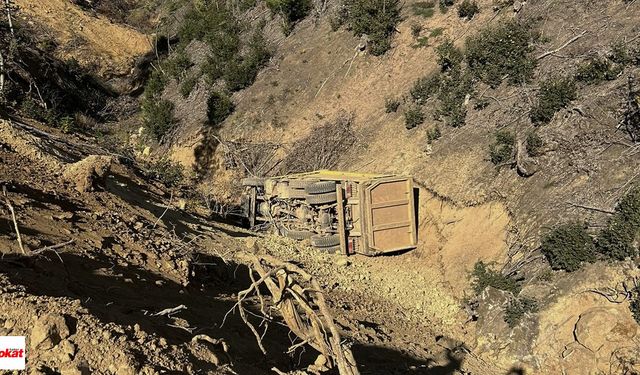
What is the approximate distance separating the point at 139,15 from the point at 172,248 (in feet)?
113

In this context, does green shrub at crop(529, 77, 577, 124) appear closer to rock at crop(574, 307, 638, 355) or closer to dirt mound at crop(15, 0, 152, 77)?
rock at crop(574, 307, 638, 355)

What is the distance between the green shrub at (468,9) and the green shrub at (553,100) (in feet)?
23.6

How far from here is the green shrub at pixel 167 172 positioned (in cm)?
1814

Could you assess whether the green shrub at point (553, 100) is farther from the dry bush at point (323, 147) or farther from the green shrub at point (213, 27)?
the green shrub at point (213, 27)

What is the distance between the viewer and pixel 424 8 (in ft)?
68.2

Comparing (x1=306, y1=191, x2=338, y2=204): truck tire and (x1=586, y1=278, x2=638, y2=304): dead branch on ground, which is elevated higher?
(x1=306, y1=191, x2=338, y2=204): truck tire

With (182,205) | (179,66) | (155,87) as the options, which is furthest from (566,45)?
(155,87)

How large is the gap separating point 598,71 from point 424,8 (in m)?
10.2

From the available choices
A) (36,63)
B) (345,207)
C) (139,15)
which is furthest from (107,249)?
(139,15)

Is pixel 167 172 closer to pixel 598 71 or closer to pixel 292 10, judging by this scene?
pixel 292 10

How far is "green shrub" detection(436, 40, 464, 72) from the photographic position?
16.8 m

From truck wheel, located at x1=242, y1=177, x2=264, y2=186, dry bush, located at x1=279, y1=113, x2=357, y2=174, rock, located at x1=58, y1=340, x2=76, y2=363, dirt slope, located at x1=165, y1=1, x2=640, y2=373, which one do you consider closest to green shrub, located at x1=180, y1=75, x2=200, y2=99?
dirt slope, located at x1=165, y1=1, x2=640, y2=373

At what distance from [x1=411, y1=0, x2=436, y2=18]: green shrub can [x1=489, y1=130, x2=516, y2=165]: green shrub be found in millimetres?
9911

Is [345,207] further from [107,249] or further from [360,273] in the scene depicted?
[107,249]
